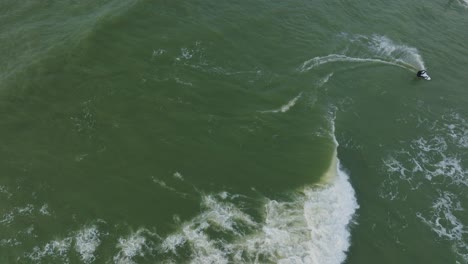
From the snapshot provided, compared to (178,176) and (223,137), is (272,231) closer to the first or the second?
(178,176)

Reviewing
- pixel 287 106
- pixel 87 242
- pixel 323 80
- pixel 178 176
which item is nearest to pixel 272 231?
pixel 178 176

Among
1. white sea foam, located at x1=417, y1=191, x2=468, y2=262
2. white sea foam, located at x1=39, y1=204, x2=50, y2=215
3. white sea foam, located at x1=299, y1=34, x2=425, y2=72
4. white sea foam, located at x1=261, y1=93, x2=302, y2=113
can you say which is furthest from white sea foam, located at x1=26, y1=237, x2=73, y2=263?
white sea foam, located at x1=299, y1=34, x2=425, y2=72

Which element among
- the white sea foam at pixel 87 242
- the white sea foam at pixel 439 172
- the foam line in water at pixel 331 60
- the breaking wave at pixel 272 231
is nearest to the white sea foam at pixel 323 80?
the foam line in water at pixel 331 60

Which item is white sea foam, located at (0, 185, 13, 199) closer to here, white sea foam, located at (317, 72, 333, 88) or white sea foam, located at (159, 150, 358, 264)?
white sea foam, located at (159, 150, 358, 264)

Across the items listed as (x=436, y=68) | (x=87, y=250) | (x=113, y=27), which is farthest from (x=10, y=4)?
(x=436, y=68)

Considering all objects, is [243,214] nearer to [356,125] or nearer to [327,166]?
[327,166]

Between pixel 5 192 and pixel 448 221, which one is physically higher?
pixel 5 192
